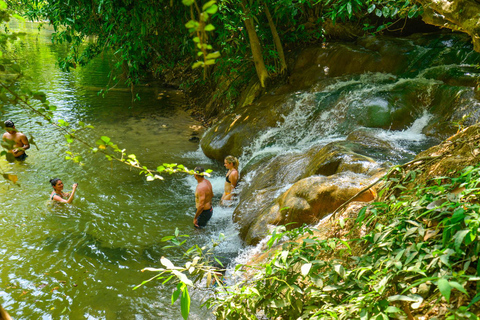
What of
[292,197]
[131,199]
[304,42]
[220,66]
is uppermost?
[304,42]

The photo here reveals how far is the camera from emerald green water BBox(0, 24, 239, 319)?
457 centimetres

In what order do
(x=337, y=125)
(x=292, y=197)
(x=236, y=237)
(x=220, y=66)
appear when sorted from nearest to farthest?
(x=292, y=197) < (x=236, y=237) < (x=337, y=125) < (x=220, y=66)

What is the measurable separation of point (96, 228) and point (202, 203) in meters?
1.97

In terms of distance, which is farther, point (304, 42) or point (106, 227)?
point (304, 42)

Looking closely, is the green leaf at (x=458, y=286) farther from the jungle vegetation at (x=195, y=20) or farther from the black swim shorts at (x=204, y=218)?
the jungle vegetation at (x=195, y=20)

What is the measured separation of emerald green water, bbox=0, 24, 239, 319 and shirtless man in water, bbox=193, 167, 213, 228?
0.19m

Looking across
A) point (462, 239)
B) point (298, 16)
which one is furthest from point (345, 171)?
point (298, 16)

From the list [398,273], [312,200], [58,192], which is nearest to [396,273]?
[398,273]

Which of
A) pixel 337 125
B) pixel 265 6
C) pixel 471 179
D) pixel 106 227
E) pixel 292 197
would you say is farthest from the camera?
pixel 265 6

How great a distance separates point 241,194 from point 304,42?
20.5 feet

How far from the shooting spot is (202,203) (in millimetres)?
6387

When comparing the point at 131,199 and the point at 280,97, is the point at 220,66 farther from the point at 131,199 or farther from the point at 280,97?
the point at 131,199

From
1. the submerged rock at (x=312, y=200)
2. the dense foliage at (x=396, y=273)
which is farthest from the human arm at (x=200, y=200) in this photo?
the dense foliage at (x=396, y=273)

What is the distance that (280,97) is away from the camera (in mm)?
9578
